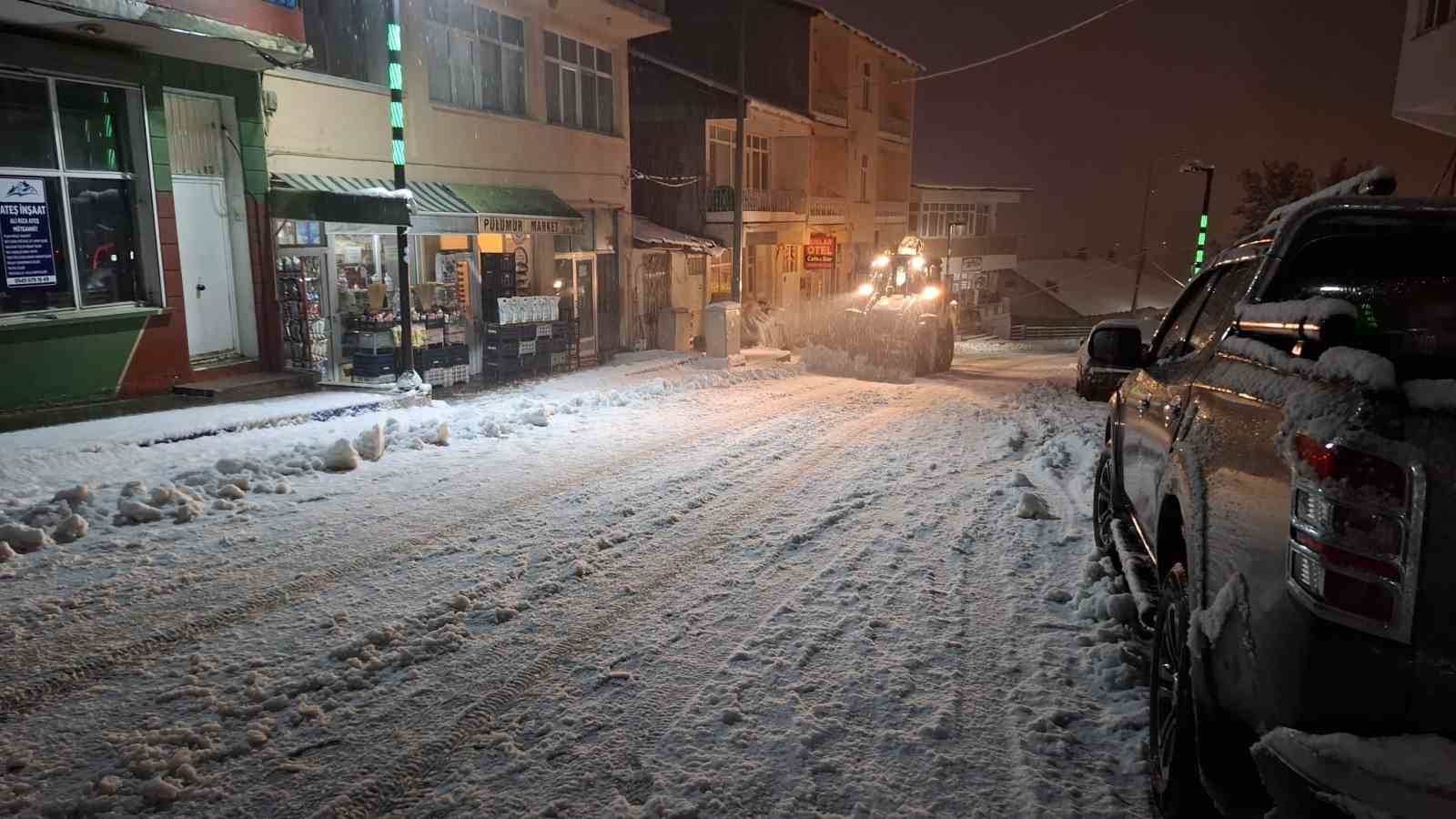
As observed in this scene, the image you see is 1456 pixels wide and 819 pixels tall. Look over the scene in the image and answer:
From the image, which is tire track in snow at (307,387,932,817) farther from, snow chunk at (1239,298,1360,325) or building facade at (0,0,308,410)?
building facade at (0,0,308,410)

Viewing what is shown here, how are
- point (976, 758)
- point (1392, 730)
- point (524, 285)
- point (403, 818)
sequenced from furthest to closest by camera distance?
point (524, 285) → point (976, 758) → point (403, 818) → point (1392, 730)

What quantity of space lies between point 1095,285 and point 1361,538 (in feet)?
211

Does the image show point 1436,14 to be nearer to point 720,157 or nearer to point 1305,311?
point 1305,311

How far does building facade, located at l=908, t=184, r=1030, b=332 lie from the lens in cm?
4744

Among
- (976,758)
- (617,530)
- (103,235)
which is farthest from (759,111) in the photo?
(976,758)

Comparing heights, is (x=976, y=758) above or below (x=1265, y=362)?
below

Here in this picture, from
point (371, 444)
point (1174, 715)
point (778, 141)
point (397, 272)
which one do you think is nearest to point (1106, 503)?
point (1174, 715)

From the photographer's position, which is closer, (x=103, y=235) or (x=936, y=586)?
(x=936, y=586)

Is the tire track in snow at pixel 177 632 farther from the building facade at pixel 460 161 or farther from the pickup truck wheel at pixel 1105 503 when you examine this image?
the building facade at pixel 460 161

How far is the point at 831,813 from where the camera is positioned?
3.55 metres

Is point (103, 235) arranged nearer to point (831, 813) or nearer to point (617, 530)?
point (617, 530)

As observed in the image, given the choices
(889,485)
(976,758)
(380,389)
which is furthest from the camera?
(380,389)

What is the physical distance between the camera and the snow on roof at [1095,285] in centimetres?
5738

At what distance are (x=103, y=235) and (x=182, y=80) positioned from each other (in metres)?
2.40
